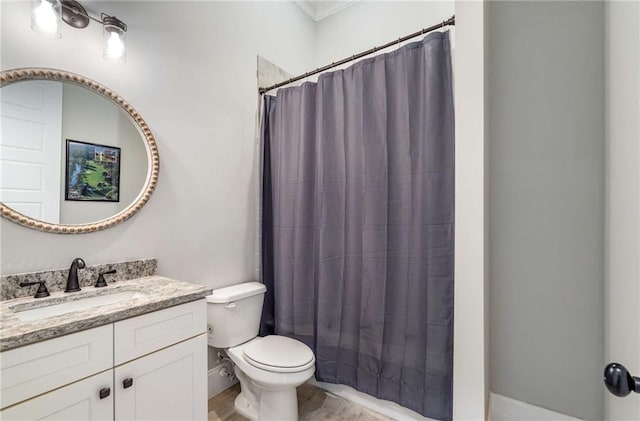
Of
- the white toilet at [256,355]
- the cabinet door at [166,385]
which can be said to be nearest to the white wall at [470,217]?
the white toilet at [256,355]

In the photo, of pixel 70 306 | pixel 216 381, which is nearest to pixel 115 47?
pixel 70 306

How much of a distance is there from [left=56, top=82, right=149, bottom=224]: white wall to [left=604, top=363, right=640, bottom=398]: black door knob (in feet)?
6.11

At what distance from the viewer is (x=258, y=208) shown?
6.88 feet

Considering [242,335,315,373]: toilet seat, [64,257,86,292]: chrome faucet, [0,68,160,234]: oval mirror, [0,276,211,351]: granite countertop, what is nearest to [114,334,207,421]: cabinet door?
[0,276,211,351]: granite countertop

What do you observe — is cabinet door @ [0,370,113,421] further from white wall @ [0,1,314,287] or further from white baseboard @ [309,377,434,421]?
white baseboard @ [309,377,434,421]

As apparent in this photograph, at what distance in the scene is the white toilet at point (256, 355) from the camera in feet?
4.75

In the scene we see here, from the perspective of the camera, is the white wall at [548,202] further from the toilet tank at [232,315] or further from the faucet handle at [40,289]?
the faucet handle at [40,289]

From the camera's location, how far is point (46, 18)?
1.13 meters

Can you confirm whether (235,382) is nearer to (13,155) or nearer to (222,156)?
(222,156)

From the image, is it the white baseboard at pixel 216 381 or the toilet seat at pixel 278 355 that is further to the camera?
the white baseboard at pixel 216 381

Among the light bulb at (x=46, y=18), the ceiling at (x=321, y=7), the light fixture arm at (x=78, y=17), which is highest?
the ceiling at (x=321, y=7)

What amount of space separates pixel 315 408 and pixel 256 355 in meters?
0.55

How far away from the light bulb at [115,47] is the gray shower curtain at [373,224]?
0.95m

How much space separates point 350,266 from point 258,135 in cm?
120
